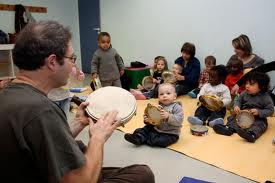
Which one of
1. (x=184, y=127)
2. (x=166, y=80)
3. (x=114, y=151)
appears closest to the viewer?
(x=114, y=151)

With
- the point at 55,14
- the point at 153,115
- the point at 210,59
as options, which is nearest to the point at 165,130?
the point at 153,115

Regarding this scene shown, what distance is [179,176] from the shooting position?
2.12m

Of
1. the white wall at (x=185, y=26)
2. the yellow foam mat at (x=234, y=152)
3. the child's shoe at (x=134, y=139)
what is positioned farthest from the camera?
the white wall at (x=185, y=26)

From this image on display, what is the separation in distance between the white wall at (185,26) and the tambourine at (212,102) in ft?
4.36

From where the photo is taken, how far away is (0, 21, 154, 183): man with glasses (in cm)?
90

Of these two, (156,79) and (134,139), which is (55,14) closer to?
(156,79)

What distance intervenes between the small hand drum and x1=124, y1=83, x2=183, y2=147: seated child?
66 mm

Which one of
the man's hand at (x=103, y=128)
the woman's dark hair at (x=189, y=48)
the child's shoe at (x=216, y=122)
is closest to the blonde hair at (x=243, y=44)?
the woman's dark hair at (x=189, y=48)

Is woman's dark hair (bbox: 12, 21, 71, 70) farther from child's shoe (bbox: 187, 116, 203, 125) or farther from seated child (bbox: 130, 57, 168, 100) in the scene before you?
seated child (bbox: 130, 57, 168, 100)

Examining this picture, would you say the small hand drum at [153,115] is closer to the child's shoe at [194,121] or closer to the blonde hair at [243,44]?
the child's shoe at [194,121]

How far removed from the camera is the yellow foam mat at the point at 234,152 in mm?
2176

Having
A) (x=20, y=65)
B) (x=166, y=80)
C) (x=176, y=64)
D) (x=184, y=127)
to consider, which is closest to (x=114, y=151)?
(x=184, y=127)

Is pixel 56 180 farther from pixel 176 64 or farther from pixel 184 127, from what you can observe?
pixel 176 64

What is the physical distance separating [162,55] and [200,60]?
33.9 inches
